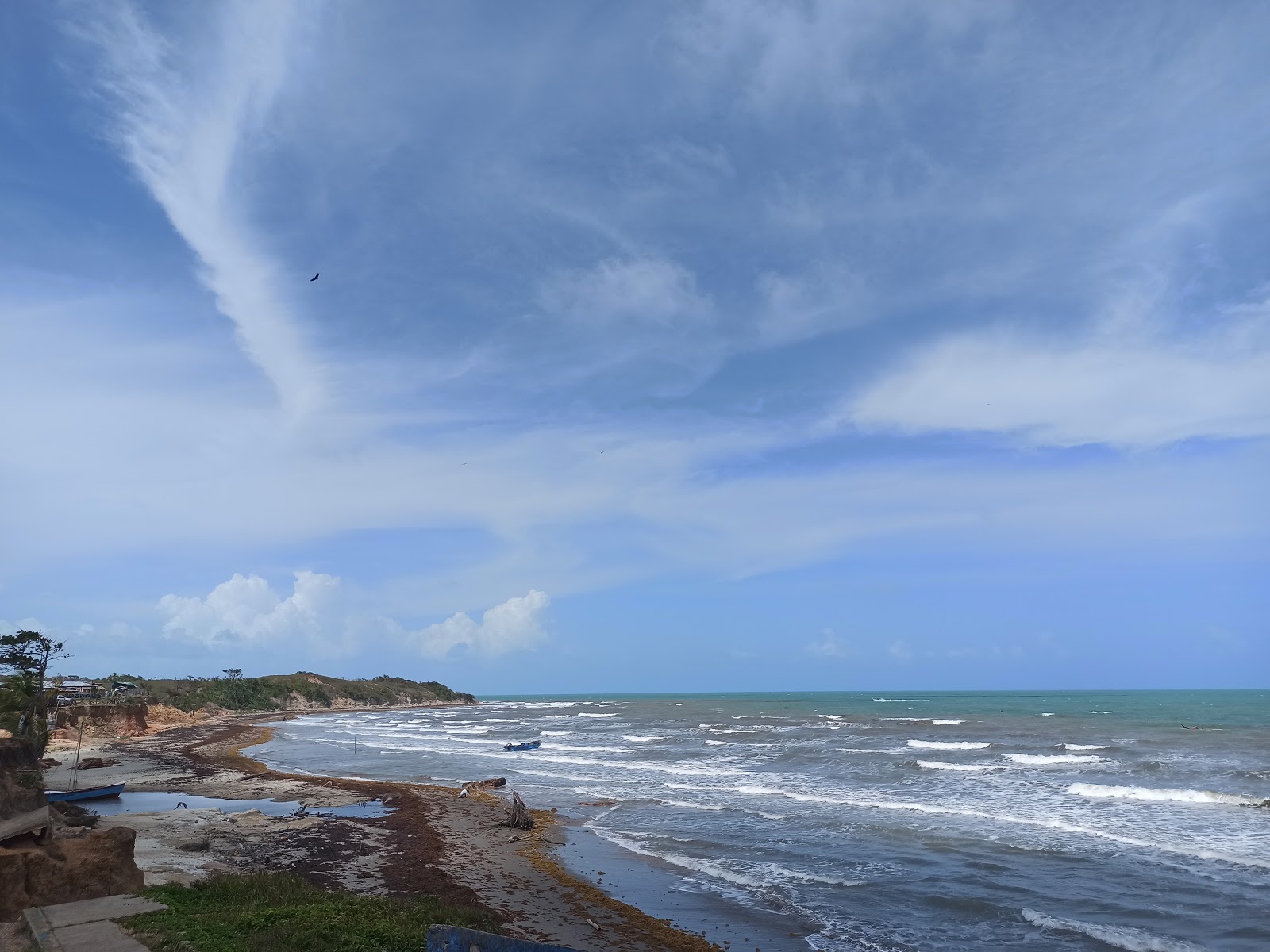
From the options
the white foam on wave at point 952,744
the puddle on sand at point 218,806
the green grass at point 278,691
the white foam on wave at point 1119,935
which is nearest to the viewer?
the white foam on wave at point 1119,935

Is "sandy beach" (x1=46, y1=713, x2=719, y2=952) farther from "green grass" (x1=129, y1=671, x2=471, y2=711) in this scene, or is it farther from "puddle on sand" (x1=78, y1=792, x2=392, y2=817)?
"green grass" (x1=129, y1=671, x2=471, y2=711)

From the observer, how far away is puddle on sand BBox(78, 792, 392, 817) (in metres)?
25.2

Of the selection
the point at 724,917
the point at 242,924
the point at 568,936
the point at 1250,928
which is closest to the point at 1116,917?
the point at 1250,928

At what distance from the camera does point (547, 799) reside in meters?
29.5

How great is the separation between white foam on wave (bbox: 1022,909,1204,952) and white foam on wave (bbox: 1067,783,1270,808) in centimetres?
1623

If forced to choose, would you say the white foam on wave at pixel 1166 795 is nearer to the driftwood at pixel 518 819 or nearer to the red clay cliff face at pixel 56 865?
the driftwood at pixel 518 819

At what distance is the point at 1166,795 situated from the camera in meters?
28.3

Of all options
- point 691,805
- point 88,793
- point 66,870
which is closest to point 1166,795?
point 691,805

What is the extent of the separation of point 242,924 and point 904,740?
47.9 metres

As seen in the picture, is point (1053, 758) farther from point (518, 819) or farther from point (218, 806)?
point (218, 806)

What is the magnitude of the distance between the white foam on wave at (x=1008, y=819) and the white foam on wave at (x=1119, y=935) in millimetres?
6781

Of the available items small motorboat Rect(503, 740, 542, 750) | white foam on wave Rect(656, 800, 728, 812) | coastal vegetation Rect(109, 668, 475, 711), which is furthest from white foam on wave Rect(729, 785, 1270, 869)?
coastal vegetation Rect(109, 668, 475, 711)

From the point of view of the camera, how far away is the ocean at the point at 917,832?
14.5 meters

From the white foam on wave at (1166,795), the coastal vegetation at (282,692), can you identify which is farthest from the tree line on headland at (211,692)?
the white foam on wave at (1166,795)
